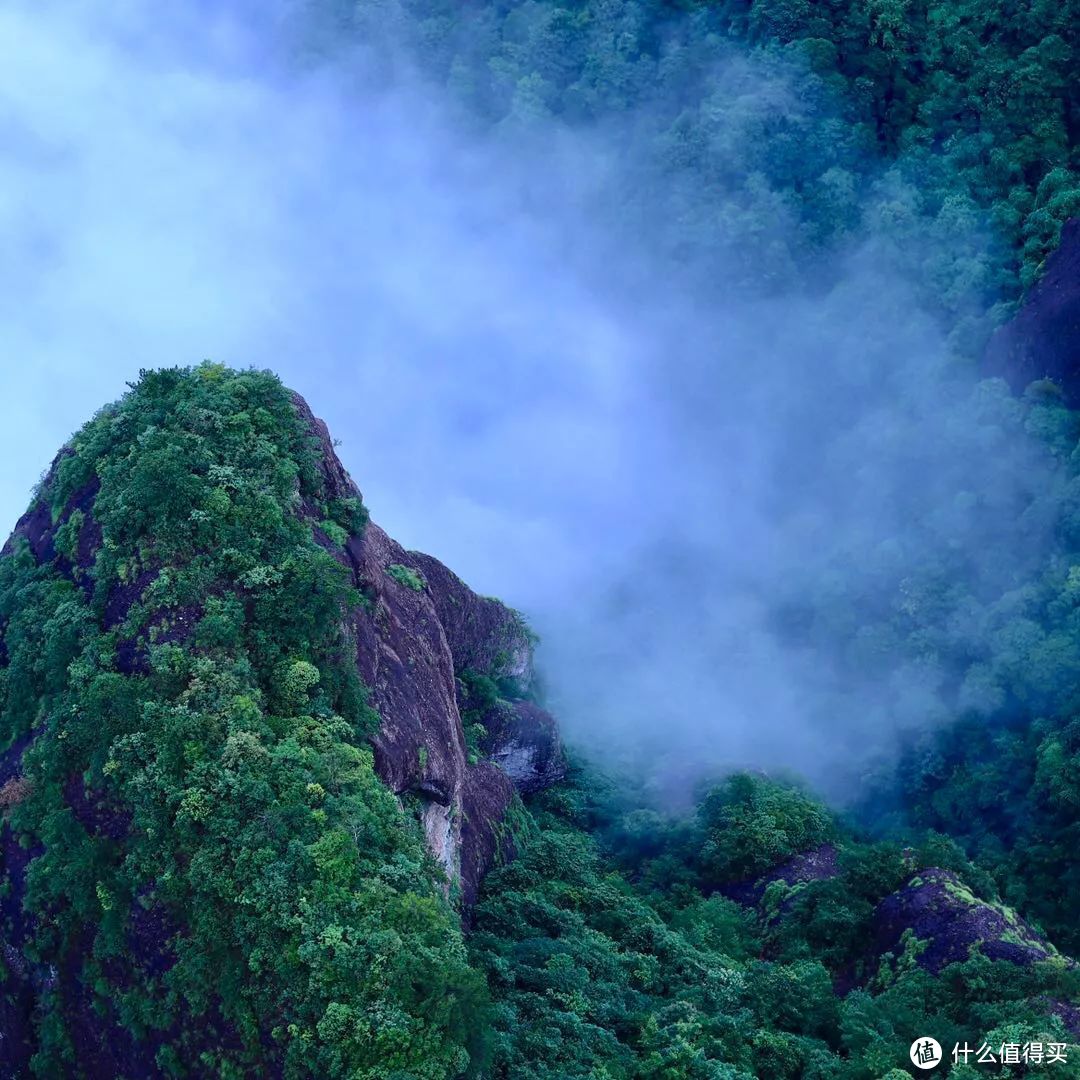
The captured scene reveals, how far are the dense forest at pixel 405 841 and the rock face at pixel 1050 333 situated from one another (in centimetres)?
148

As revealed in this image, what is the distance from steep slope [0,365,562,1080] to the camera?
24703mm

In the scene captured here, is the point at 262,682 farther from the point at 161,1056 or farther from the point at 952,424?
the point at 952,424

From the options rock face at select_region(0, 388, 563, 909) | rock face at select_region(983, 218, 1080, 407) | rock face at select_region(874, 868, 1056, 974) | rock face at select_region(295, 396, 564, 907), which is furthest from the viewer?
rock face at select_region(983, 218, 1080, 407)

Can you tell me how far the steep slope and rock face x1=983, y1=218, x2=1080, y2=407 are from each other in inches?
1728

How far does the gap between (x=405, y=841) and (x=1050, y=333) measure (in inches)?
2048

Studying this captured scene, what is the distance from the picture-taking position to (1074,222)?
224 feet

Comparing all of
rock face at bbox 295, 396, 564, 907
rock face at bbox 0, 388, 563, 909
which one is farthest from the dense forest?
rock face at bbox 295, 396, 564, 907

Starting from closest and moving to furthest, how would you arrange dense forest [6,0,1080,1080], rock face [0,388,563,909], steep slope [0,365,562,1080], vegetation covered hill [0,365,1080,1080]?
steep slope [0,365,562,1080]
vegetation covered hill [0,365,1080,1080]
dense forest [6,0,1080,1080]
rock face [0,388,563,909]

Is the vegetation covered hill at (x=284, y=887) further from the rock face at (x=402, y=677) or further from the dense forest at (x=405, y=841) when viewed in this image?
the rock face at (x=402, y=677)

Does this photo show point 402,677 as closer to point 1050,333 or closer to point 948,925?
point 948,925

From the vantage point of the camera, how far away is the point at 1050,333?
218 ft

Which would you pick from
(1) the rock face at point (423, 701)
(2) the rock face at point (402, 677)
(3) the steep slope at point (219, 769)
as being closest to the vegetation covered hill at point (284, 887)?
(3) the steep slope at point (219, 769)

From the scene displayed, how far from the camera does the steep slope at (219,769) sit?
2470 centimetres

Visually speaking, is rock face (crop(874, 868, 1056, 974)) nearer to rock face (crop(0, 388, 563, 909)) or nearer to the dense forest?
the dense forest
